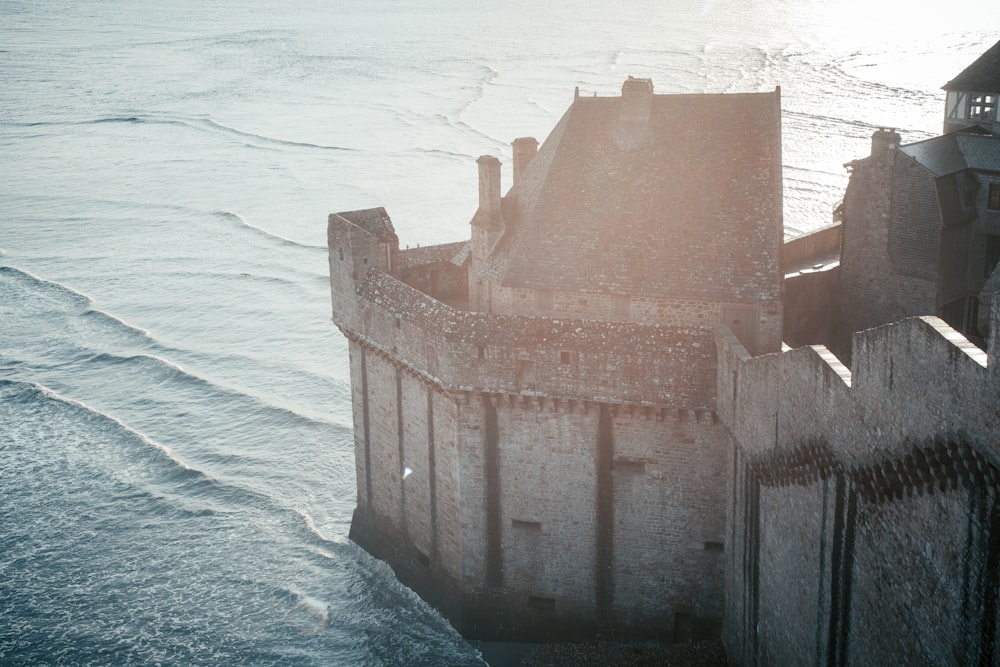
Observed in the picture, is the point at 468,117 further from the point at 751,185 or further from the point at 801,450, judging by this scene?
the point at 801,450

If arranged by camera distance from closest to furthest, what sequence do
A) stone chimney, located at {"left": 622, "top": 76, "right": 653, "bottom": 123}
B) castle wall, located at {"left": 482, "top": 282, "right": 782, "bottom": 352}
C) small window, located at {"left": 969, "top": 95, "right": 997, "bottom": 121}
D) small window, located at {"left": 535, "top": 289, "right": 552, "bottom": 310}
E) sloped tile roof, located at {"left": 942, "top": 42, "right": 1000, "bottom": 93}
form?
castle wall, located at {"left": 482, "top": 282, "right": 782, "bottom": 352} < small window, located at {"left": 535, "top": 289, "right": 552, "bottom": 310} < stone chimney, located at {"left": 622, "top": 76, "right": 653, "bottom": 123} < sloped tile roof, located at {"left": 942, "top": 42, "right": 1000, "bottom": 93} < small window, located at {"left": 969, "top": 95, "right": 997, "bottom": 121}

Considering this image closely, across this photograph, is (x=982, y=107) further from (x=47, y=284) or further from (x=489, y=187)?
(x=47, y=284)

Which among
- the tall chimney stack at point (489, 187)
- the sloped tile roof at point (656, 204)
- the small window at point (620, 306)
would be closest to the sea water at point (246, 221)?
the small window at point (620, 306)

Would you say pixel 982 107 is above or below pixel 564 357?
above

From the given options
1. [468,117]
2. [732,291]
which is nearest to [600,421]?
[732,291]

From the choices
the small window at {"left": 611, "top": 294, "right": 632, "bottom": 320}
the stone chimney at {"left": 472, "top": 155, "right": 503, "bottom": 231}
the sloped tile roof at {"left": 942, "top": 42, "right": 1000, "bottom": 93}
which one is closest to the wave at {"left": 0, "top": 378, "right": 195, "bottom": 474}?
the stone chimney at {"left": 472, "top": 155, "right": 503, "bottom": 231}

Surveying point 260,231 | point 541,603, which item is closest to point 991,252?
point 541,603

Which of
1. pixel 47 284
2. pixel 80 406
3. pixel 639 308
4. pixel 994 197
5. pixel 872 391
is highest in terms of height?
pixel 994 197

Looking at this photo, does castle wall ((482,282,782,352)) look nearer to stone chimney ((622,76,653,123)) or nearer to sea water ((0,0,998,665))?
stone chimney ((622,76,653,123))
